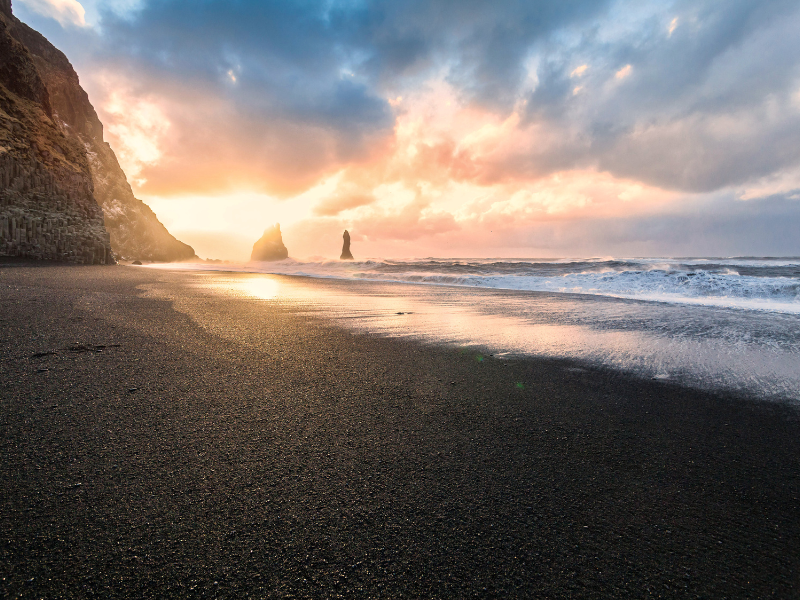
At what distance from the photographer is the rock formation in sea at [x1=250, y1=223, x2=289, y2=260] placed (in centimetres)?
9219

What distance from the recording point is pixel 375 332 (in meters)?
4.75

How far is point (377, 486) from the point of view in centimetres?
145

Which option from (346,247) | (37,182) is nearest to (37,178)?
(37,182)

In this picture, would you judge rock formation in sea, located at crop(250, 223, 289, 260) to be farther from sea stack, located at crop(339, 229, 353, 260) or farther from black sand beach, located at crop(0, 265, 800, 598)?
black sand beach, located at crop(0, 265, 800, 598)

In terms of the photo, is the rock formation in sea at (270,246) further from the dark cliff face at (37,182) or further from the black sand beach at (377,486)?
the black sand beach at (377,486)

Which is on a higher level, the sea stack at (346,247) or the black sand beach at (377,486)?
the sea stack at (346,247)

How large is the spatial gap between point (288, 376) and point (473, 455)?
160cm

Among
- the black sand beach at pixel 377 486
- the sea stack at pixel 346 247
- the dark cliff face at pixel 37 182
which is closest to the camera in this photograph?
the black sand beach at pixel 377 486

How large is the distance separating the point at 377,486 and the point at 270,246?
9781cm

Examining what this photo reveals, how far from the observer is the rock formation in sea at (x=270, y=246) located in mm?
92188

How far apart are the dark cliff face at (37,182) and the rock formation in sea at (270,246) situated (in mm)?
70180

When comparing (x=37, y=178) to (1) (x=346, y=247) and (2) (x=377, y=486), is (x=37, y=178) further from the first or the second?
(1) (x=346, y=247)

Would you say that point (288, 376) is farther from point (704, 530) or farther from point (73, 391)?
point (704, 530)

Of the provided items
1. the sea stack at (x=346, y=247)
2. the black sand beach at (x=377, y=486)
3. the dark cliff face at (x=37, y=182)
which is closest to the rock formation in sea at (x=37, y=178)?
the dark cliff face at (x=37, y=182)
